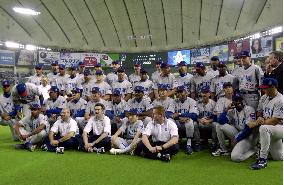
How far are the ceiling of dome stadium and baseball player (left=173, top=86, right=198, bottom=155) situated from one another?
18808 mm

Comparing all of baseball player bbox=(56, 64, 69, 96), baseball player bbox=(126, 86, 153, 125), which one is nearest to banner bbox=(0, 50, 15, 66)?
baseball player bbox=(56, 64, 69, 96)

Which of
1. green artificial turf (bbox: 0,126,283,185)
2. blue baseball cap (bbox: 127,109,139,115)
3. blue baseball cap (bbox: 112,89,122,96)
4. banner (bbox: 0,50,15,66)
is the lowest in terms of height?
green artificial turf (bbox: 0,126,283,185)

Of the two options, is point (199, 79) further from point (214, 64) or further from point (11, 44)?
point (11, 44)

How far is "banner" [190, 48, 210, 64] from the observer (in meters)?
26.9

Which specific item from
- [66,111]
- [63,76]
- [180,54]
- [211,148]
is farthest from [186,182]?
[180,54]

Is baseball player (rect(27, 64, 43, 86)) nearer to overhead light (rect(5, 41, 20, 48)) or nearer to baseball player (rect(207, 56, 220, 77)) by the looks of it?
baseball player (rect(207, 56, 220, 77))

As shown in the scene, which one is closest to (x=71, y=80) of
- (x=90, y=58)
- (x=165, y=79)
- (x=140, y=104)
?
(x=140, y=104)

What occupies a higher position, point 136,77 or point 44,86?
point 136,77

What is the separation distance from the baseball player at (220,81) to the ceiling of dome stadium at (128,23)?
18.4 m

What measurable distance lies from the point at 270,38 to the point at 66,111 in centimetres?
1511

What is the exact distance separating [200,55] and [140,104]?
63.9 ft

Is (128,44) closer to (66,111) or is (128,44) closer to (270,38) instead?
(270,38)

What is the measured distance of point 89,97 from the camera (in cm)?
970

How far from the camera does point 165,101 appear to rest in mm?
8711
